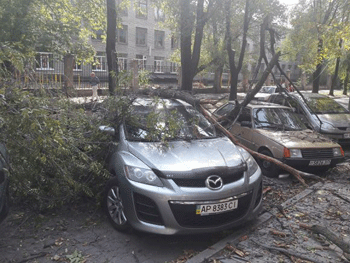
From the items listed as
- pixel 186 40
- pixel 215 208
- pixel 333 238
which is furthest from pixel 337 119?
pixel 215 208

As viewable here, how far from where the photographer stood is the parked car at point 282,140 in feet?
20.9

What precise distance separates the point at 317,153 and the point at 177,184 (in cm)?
398

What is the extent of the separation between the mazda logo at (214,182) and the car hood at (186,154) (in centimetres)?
15

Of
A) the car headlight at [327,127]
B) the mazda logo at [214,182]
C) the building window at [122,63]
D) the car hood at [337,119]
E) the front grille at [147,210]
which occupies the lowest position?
the front grille at [147,210]

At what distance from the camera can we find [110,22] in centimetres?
973

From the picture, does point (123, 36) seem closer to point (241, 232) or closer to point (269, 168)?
point (269, 168)

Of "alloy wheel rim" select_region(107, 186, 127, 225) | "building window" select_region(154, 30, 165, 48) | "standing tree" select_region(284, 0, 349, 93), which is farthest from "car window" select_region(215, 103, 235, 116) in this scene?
"building window" select_region(154, 30, 165, 48)

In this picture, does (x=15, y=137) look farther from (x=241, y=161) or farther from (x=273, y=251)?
(x=273, y=251)

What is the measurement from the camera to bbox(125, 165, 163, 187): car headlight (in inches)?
147

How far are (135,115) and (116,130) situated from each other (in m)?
0.38

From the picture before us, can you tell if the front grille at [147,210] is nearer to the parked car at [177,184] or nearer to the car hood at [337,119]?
the parked car at [177,184]

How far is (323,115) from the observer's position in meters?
9.60

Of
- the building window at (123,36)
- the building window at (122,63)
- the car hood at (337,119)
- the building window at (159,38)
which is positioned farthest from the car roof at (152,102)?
the building window at (159,38)

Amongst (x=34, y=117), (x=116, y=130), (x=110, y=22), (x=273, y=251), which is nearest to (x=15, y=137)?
(x=34, y=117)
